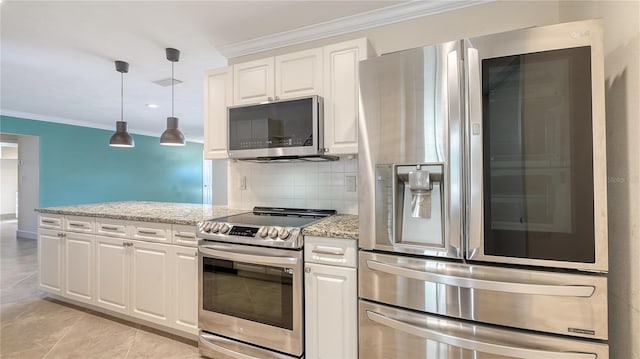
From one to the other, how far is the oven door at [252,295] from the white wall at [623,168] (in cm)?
156

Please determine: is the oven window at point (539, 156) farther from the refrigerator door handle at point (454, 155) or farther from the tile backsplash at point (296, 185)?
the tile backsplash at point (296, 185)

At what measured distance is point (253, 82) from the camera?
2.57 metres

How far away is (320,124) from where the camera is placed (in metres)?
2.27

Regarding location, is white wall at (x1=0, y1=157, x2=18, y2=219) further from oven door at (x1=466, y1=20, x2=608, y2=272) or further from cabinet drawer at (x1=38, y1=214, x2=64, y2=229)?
oven door at (x1=466, y1=20, x2=608, y2=272)

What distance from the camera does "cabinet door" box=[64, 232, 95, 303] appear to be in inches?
109

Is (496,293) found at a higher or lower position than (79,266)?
higher

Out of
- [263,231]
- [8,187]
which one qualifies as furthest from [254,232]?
[8,187]

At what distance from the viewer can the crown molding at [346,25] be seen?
219cm

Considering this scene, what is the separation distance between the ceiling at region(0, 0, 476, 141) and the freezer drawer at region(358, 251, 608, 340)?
1.88 metres

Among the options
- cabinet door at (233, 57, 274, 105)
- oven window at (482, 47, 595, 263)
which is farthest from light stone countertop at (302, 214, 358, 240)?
cabinet door at (233, 57, 274, 105)

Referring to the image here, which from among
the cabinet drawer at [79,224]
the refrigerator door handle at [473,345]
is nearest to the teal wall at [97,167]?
the cabinet drawer at [79,224]

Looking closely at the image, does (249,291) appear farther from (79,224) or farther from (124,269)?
(79,224)

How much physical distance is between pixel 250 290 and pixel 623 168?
2095 millimetres

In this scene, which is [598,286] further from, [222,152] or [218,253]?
[222,152]
